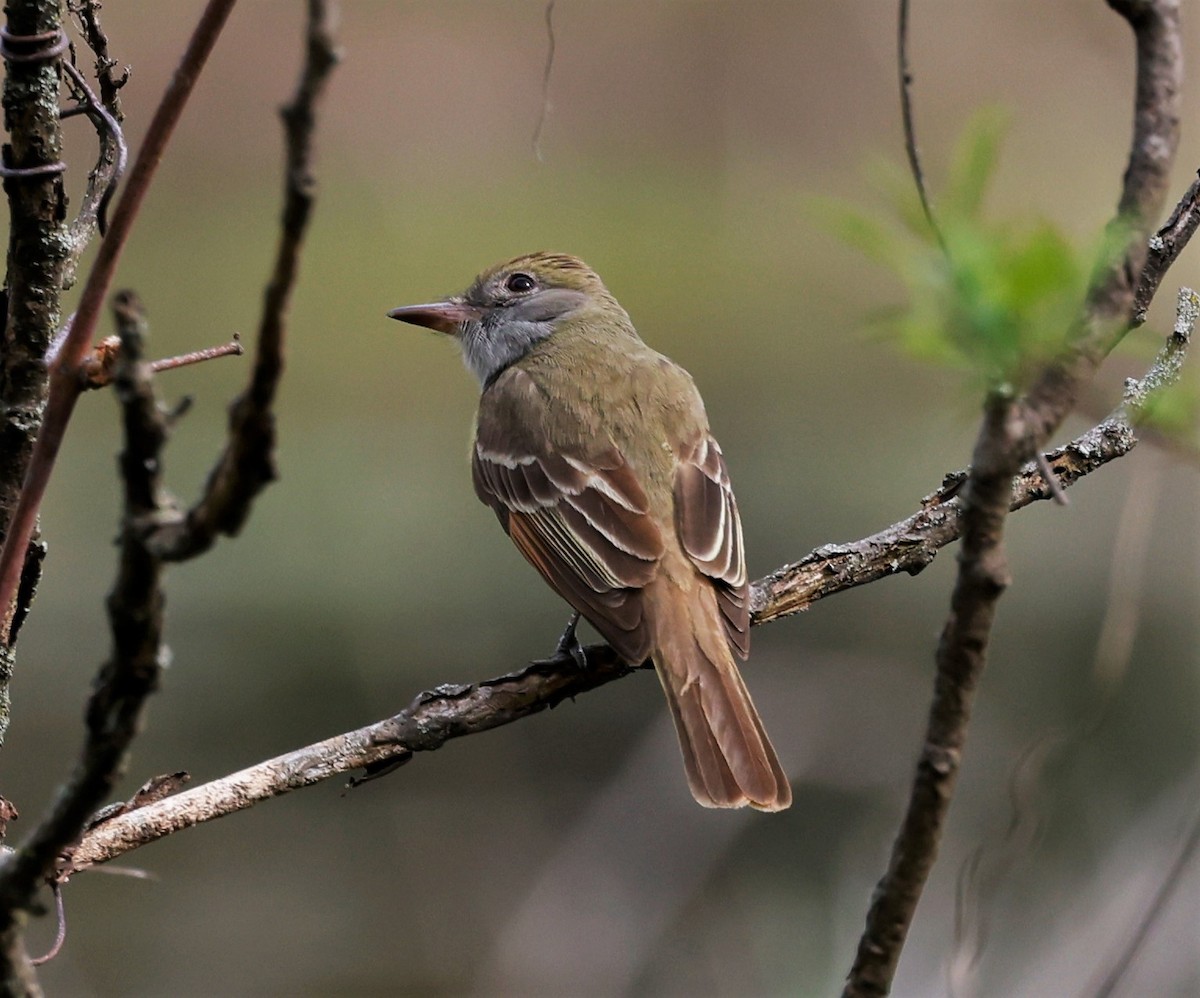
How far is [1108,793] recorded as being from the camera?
5586mm

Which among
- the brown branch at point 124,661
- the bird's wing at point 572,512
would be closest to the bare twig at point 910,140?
the brown branch at point 124,661

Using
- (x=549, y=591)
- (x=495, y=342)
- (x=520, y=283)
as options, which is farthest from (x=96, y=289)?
(x=549, y=591)

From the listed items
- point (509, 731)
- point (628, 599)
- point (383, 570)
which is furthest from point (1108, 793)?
point (383, 570)

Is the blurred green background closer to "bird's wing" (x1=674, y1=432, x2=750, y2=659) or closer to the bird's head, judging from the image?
"bird's wing" (x1=674, y1=432, x2=750, y2=659)

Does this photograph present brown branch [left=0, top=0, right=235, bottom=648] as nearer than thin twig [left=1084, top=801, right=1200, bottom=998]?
Yes

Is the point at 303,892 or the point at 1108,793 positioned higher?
the point at 1108,793

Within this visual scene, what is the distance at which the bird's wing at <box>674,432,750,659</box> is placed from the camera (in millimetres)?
3285

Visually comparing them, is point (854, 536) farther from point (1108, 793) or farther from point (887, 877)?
point (887, 877)

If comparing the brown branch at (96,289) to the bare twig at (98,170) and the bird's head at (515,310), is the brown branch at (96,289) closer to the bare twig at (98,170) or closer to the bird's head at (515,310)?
the bare twig at (98,170)

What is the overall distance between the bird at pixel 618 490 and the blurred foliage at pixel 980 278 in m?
2.07

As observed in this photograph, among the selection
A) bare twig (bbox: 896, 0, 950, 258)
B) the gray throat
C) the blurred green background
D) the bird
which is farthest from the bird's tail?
bare twig (bbox: 896, 0, 950, 258)

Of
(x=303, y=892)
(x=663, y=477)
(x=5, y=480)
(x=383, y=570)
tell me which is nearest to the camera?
(x=5, y=480)

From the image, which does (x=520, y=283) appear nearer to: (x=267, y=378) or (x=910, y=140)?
(x=910, y=140)

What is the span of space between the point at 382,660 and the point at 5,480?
15.7 feet
